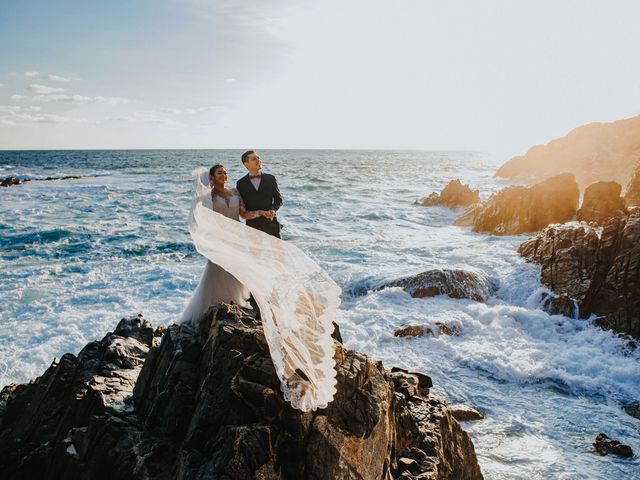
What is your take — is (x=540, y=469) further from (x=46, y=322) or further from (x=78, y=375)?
(x=46, y=322)

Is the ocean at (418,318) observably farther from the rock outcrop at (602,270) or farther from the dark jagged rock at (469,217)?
the dark jagged rock at (469,217)

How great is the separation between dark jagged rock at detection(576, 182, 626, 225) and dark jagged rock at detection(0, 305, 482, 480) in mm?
14962

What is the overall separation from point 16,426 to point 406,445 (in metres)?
5.07

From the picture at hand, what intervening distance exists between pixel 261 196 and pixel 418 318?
605cm

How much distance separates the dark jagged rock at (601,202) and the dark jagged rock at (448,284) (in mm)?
6752

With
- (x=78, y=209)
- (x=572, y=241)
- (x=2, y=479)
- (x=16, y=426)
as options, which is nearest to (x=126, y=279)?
(x=16, y=426)

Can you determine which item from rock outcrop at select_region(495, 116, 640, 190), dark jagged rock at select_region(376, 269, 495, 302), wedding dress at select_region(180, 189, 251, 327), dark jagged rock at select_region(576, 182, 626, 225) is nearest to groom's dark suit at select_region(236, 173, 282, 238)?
wedding dress at select_region(180, 189, 251, 327)

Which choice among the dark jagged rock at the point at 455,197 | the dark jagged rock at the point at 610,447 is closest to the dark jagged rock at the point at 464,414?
the dark jagged rock at the point at 610,447

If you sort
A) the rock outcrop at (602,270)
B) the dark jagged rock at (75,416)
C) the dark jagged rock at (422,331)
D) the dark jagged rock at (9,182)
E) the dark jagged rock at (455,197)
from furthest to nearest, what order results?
the dark jagged rock at (9,182) → the dark jagged rock at (455,197) → the dark jagged rock at (422,331) → the rock outcrop at (602,270) → the dark jagged rock at (75,416)

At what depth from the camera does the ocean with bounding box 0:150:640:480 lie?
7.12 metres

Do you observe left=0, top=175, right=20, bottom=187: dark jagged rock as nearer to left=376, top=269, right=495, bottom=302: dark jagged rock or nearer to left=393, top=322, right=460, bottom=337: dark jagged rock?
left=376, top=269, right=495, bottom=302: dark jagged rock

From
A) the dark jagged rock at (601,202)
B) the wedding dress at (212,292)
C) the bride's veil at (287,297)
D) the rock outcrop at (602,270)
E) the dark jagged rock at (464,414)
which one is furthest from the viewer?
the dark jagged rock at (601,202)

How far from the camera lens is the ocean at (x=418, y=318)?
712cm

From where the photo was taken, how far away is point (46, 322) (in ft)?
35.9
